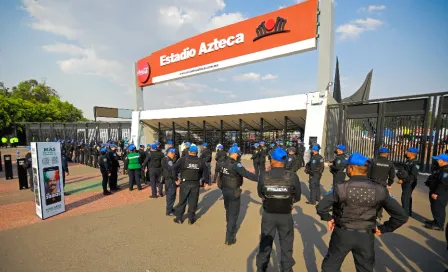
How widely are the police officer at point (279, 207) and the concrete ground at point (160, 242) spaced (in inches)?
22.8

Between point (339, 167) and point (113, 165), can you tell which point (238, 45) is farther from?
point (339, 167)

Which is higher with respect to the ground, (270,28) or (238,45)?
(270,28)

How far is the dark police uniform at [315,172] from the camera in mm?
5840

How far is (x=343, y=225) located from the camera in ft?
7.39

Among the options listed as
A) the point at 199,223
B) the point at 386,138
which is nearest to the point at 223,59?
the point at 386,138

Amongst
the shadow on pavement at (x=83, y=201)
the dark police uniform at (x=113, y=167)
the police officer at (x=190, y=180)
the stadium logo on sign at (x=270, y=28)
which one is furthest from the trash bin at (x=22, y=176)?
the stadium logo on sign at (x=270, y=28)

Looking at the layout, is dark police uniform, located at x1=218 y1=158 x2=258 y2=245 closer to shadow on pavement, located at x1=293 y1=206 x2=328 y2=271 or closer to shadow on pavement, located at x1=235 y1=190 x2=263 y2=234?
shadow on pavement, located at x1=235 y1=190 x2=263 y2=234

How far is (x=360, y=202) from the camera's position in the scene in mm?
2158

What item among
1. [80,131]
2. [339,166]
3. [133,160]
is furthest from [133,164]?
[80,131]

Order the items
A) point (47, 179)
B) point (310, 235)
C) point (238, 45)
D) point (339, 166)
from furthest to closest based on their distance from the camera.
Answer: point (238, 45)
point (339, 166)
point (47, 179)
point (310, 235)

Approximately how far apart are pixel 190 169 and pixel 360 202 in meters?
3.33

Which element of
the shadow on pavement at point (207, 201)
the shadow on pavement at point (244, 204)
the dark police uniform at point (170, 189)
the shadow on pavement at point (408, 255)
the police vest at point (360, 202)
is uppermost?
the police vest at point (360, 202)

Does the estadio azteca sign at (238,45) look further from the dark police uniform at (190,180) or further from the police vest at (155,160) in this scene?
the dark police uniform at (190,180)

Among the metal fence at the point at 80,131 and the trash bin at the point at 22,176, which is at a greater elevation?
the metal fence at the point at 80,131
